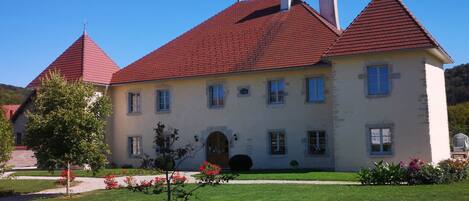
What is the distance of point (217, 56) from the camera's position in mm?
28344

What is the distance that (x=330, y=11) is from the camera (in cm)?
3028

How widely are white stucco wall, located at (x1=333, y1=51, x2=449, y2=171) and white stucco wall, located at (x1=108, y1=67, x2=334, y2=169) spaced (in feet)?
6.60

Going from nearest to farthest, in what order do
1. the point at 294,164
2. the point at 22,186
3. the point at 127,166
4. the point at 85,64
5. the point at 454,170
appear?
the point at 454,170
the point at 22,186
the point at 294,164
the point at 127,166
the point at 85,64

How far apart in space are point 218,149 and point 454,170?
13535mm

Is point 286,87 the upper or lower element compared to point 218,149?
upper

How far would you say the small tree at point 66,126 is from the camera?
16703 mm

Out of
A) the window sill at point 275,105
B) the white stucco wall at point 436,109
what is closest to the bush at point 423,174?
the white stucco wall at point 436,109

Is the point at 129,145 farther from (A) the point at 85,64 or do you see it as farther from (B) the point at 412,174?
(B) the point at 412,174

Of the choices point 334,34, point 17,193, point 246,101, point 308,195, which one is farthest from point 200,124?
point 308,195

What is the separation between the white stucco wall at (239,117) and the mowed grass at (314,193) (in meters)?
8.93

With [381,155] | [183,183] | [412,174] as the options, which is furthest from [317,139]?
[183,183]

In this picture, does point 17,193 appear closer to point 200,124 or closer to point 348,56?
point 200,124

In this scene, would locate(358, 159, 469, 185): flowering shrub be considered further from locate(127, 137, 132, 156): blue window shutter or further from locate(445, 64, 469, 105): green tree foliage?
locate(445, 64, 469, 105): green tree foliage

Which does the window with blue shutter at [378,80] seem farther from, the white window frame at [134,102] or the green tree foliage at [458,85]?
the green tree foliage at [458,85]
